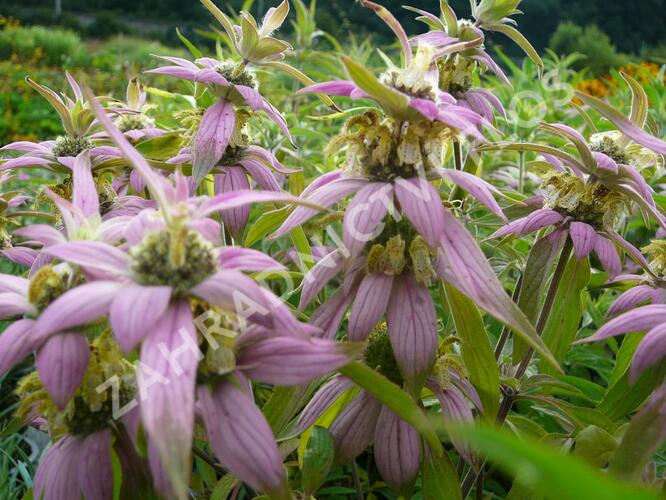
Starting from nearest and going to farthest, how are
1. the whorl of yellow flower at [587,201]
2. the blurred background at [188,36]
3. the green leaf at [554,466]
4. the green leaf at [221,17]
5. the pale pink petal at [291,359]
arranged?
1. the green leaf at [554,466]
2. the pale pink petal at [291,359]
3. the whorl of yellow flower at [587,201]
4. the green leaf at [221,17]
5. the blurred background at [188,36]

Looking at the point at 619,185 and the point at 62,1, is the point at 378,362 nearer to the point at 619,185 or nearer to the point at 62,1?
the point at 619,185

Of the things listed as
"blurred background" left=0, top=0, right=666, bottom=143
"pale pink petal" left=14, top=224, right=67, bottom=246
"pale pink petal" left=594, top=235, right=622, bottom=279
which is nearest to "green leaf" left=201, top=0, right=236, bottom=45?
"pale pink petal" left=14, top=224, right=67, bottom=246

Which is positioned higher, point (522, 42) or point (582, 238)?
point (522, 42)

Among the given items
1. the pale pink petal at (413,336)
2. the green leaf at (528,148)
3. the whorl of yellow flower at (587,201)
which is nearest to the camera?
the pale pink petal at (413,336)

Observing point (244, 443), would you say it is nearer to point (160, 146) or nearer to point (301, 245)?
point (301, 245)

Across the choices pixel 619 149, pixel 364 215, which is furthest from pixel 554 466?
pixel 619 149

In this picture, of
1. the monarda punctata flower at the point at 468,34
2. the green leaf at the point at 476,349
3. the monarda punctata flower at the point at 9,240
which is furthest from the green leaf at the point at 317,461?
the monarda punctata flower at the point at 468,34

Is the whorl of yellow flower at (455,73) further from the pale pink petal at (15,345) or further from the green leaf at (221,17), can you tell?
the pale pink petal at (15,345)
